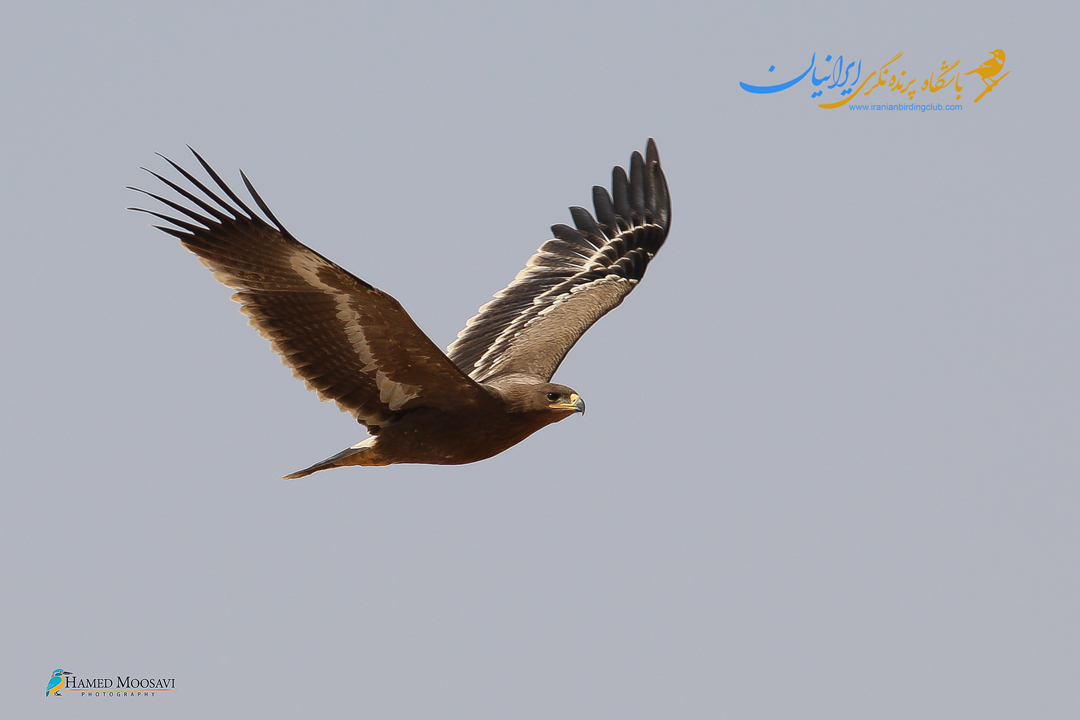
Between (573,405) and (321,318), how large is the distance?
2.04 meters

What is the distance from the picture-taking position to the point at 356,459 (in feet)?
31.4

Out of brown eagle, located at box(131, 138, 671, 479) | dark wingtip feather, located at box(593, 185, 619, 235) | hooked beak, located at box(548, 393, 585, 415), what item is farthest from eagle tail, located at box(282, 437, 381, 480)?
dark wingtip feather, located at box(593, 185, 619, 235)

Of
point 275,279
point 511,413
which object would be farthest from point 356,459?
point 275,279

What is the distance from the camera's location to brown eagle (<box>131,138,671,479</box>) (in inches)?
319

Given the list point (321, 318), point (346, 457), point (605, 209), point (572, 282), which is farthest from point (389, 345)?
point (605, 209)

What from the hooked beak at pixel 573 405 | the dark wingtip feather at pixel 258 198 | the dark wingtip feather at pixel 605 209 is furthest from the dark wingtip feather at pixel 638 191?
the dark wingtip feather at pixel 258 198

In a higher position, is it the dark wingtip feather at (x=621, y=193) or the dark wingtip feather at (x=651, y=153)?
the dark wingtip feather at (x=651, y=153)

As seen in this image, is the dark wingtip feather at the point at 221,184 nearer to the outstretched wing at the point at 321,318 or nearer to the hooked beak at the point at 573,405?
the outstretched wing at the point at 321,318

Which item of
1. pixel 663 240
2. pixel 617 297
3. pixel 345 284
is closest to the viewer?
pixel 345 284

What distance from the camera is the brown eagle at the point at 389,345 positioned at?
8.09 metres

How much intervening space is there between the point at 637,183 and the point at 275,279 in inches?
241

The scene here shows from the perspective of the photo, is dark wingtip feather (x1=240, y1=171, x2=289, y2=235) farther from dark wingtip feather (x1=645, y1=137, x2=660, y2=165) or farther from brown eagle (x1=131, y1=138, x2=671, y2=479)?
dark wingtip feather (x1=645, y1=137, x2=660, y2=165)

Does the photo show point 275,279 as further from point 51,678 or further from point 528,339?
point 51,678

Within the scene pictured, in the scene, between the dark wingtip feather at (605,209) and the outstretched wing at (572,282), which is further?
the dark wingtip feather at (605,209)
